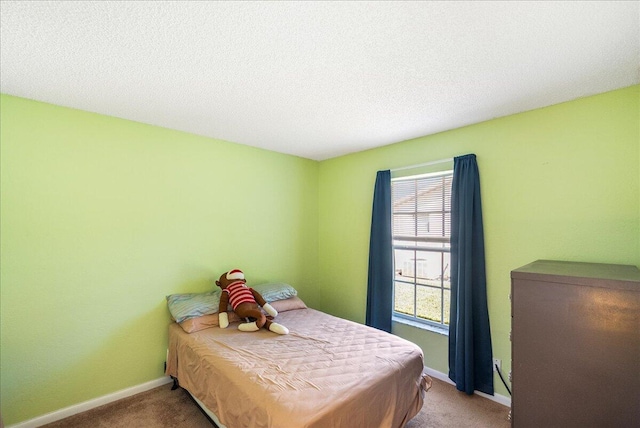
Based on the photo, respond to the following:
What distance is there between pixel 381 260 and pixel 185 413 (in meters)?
2.22

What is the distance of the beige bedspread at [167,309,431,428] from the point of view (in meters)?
1.47

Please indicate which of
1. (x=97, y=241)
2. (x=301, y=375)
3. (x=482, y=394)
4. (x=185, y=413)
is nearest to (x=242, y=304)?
(x=185, y=413)

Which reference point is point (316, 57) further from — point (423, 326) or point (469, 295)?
point (423, 326)

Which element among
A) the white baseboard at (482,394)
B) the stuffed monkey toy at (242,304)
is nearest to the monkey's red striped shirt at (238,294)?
the stuffed monkey toy at (242,304)

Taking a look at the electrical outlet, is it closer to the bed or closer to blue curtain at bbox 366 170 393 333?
the bed

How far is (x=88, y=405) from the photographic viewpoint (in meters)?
2.22

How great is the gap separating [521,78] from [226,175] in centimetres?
271

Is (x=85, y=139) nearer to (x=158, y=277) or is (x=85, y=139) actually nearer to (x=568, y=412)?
(x=158, y=277)

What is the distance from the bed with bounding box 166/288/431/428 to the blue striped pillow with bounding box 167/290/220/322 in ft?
→ 0.43

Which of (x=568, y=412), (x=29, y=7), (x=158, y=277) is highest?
(x=29, y=7)

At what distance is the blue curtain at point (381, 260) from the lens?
3049mm

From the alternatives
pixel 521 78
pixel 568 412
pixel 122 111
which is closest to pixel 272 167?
pixel 122 111

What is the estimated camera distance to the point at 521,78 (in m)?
1.75

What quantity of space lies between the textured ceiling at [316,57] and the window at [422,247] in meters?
0.78
